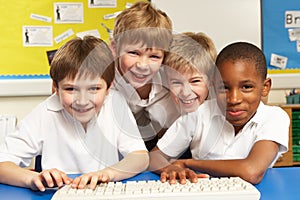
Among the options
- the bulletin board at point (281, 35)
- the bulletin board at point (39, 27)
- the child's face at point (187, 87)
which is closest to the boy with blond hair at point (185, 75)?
the child's face at point (187, 87)

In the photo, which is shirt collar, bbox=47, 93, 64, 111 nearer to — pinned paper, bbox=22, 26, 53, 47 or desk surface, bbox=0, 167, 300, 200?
desk surface, bbox=0, 167, 300, 200

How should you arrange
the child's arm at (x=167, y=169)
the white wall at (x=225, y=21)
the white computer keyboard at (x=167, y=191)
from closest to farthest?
the white computer keyboard at (x=167, y=191) → the child's arm at (x=167, y=169) → the white wall at (x=225, y=21)

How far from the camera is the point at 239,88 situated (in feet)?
2.75

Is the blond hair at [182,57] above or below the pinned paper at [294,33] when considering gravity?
above

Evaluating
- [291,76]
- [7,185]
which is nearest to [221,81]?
[7,185]

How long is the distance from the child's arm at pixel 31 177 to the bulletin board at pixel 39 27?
1.47 m

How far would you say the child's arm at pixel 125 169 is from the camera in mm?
654

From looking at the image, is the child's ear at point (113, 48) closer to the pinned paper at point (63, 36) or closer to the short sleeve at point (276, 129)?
the short sleeve at point (276, 129)

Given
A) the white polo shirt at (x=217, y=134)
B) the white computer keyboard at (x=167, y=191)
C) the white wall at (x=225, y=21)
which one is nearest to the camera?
the white computer keyboard at (x=167, y=191)

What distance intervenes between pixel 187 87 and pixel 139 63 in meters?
0.10

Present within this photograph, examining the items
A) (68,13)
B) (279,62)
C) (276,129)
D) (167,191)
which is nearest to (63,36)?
(68,13)

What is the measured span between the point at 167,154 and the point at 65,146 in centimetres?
27

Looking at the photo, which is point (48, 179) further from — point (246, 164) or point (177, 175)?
point (246, 164)

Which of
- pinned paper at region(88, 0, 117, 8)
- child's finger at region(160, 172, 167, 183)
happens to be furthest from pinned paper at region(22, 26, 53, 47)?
child's finger at region(160, 172, 167, 183)
